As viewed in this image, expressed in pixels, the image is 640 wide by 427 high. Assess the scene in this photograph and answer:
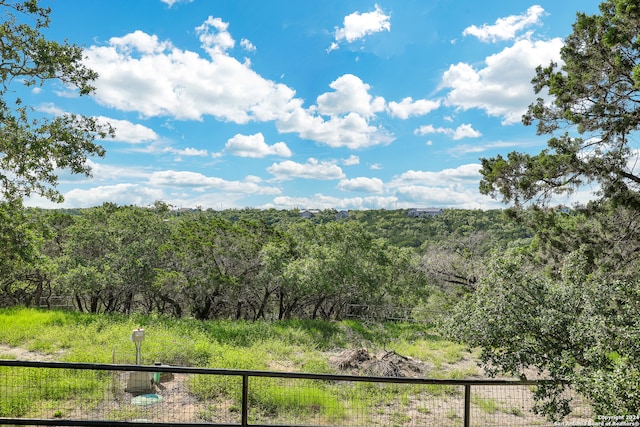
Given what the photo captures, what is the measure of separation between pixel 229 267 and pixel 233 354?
29.6 feet

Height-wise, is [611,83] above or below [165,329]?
above

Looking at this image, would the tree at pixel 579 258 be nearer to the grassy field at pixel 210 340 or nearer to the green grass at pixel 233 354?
the green grass at pixel 233 354

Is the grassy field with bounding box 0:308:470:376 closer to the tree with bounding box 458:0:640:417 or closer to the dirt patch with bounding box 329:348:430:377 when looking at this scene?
the dirt patch with bounding box 329:348:430:377

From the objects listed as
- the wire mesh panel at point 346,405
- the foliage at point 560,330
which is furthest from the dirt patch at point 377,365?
the foliage at point 560,330

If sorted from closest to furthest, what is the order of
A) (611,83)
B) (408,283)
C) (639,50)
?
(639,50) → (611,83) → (408,283)

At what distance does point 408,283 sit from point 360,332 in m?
6.64

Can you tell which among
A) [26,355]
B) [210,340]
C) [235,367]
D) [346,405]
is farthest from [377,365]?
[26,355]

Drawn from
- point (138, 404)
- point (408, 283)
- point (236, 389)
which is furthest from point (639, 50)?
Result: point (408, 283)

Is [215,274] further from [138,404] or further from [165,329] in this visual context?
[138,404]

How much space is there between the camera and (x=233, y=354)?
995 centimetres

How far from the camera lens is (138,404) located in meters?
5.54

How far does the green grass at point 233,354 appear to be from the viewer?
20.5 ft

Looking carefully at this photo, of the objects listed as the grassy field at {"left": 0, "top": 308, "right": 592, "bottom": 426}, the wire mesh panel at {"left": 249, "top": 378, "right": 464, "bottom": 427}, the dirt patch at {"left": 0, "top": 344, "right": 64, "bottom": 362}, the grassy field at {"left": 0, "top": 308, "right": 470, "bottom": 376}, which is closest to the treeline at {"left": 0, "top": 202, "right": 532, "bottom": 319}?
the grassy field at {"left": 0, "top": 308, "right": 470, "bottom": 376}

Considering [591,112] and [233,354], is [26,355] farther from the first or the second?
[591,112]
